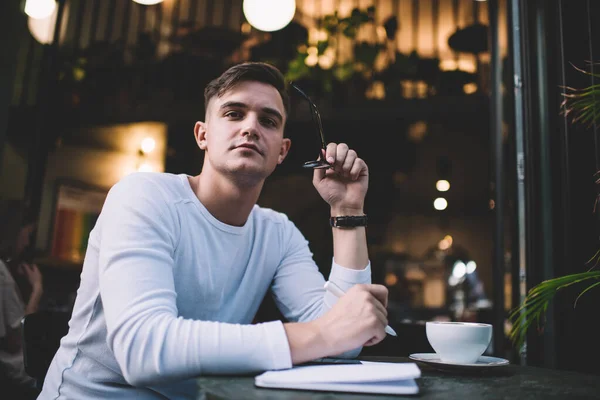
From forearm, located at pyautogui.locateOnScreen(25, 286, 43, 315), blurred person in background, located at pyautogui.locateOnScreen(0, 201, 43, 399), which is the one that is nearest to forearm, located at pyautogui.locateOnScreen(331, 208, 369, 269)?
blurred person in background, located at pyautogui.locateOnScreen(0, 201, 43, 399)

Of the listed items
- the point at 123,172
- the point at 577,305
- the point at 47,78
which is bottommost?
the point at 577,305

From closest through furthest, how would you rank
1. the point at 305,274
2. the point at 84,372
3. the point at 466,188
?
the point at 84,372
the point at 305,274
the point at 466,188

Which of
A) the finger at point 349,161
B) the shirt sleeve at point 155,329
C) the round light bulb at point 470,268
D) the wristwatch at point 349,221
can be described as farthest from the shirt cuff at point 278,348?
the round light bulb at point 470,268

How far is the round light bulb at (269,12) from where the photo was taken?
146 inches

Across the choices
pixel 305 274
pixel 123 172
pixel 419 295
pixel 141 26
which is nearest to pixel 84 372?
pixel 305 274

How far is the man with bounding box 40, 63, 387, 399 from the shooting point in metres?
0.96

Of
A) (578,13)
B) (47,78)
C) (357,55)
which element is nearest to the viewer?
(578,13)

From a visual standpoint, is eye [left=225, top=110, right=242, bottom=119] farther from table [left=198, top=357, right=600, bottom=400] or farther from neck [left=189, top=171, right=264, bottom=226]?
table [left=198, top=357, right=600, bottom=400]

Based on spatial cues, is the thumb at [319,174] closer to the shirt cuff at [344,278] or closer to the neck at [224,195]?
the neck at [224,195]

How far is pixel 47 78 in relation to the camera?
369cm

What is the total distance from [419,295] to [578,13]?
238 inches

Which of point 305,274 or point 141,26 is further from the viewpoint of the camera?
point 141,26

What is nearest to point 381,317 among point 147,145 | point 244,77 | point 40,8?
point 244,77

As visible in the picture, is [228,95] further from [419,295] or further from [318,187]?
[419,295]
